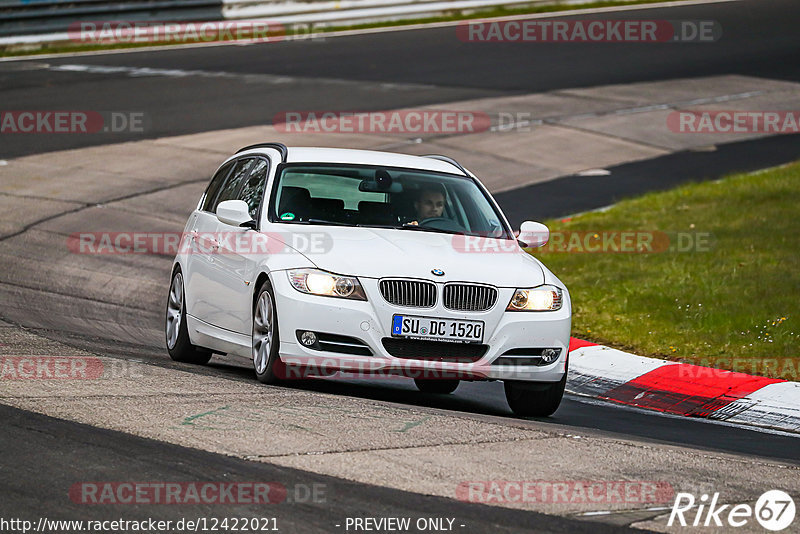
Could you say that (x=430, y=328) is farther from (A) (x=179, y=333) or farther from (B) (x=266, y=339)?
(A) (x=179, y=333)

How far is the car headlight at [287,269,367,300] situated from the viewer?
8.34m

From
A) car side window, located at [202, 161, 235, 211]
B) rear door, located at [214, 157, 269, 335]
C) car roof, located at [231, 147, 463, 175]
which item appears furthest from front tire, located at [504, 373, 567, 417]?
Answer: car side window, located at [202, 161, 235, 211]

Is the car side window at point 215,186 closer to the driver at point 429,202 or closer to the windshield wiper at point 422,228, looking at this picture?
the driver at point 429,202

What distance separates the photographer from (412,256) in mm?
8562

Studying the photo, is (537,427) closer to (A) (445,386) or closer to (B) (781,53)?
(A) (445,386)

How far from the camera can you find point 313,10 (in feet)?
111

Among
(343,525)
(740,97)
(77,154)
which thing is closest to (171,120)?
(77,154)

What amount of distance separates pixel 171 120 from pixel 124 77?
14.0 ft

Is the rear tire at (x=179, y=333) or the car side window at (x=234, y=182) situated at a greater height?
the car side window at (x=234, y=182)

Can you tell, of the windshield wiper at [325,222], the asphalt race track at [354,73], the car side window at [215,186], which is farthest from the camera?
the asphalt race track at [354,73]

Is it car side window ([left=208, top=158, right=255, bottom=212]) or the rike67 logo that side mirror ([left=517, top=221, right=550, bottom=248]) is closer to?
car side window ([left=208, top=158, right=255, bottom=212])

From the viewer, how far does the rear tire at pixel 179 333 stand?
10367 millimetres

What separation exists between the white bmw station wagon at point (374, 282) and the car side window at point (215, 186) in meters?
0.55

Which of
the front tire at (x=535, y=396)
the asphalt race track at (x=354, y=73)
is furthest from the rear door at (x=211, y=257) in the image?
the asphalt race track at (x=354, y=73)
